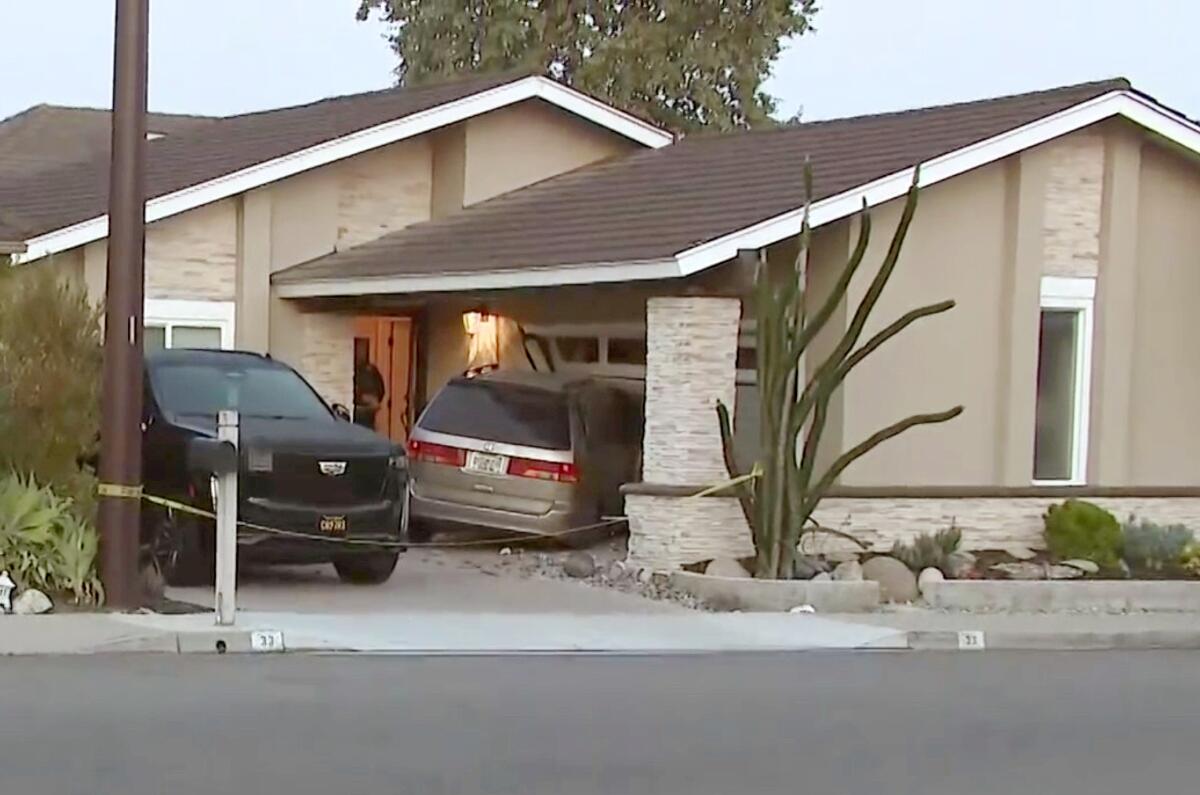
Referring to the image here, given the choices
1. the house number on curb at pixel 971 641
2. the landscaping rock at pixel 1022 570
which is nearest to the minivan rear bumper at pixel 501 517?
the landscaping rock at pixel 1022 570

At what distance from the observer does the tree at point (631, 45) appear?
141 ft

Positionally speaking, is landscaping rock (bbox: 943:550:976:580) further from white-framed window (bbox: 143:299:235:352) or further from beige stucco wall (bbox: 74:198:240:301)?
beige stucco wall (bbox: 74:198:240:301)

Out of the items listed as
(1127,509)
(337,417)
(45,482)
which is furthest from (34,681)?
(1127,509)

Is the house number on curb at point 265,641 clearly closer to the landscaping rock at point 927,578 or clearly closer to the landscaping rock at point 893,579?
the landscaping rock at point 893,579

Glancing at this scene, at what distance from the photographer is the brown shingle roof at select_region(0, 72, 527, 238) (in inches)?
851

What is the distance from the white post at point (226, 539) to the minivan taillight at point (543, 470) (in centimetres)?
517

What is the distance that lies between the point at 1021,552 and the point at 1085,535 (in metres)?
0.65

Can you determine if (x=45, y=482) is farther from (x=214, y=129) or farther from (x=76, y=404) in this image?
(x=214, y=129)

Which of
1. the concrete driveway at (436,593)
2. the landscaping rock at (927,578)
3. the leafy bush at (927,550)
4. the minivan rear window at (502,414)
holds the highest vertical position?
the minivan rear window at (502,414)

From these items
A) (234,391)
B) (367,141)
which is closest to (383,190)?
(367,141)

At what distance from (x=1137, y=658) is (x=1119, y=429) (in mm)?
4866

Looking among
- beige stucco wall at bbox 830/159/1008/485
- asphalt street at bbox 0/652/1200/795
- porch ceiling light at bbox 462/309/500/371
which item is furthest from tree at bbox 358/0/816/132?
asphalt street at bbox 0/652/1200/795

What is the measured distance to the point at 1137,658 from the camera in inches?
607

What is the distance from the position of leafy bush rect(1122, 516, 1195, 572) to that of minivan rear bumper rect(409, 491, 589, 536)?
511 cm
